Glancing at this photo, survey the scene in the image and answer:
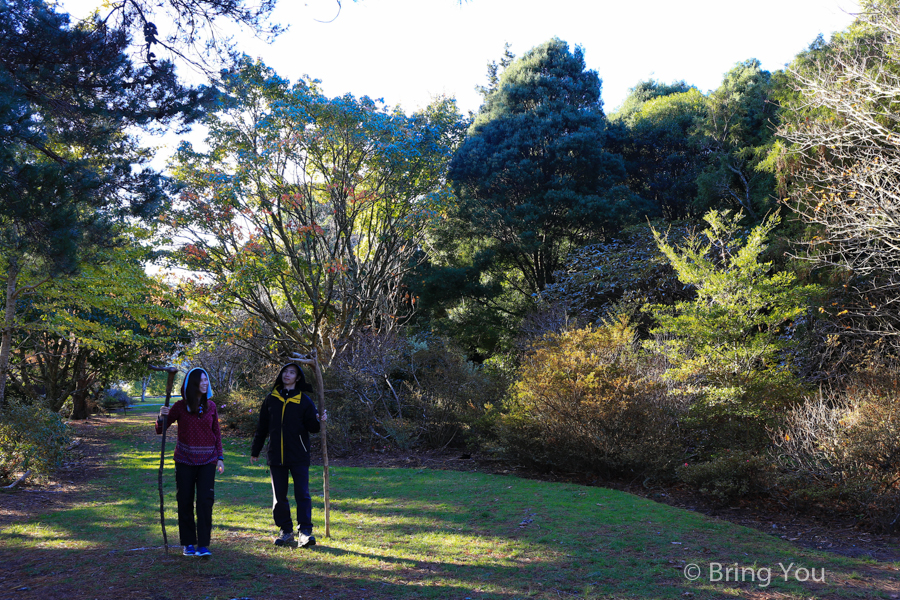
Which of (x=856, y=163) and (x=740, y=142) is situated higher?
(x=740, y=142)

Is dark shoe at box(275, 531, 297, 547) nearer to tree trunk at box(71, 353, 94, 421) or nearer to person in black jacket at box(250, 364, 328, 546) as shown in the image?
person in black jacket at box(250, 364, 328, 546)

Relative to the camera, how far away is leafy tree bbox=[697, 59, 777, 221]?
16.0 m

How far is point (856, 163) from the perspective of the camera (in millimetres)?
10492

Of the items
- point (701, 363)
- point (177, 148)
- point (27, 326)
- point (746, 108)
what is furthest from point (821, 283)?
point (27, 326)

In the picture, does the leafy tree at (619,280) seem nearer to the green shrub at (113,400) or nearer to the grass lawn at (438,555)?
the grass lawn at (438,555)

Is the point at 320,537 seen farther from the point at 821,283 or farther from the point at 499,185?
the point at 499,185

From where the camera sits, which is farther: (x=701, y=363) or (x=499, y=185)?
(x=499, y=185)

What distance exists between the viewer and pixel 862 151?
11688 millimetres

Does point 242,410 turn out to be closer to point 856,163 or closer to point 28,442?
point 28,442

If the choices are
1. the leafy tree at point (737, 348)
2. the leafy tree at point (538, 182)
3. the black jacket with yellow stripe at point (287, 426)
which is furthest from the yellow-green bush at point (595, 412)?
the leafy tree at point (538, 182)

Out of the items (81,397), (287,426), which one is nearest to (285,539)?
(287,426)

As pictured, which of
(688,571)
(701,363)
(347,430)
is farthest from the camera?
(347,430)

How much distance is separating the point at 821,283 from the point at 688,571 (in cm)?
1016

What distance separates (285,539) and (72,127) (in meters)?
5.50
